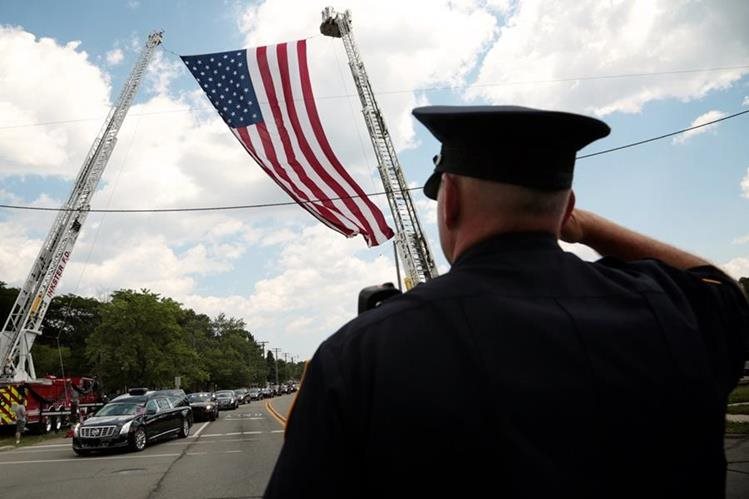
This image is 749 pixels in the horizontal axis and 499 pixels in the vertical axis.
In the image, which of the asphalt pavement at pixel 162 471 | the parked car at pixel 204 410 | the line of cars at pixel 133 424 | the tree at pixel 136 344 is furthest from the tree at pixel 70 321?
the asphalt pavement at pixel 162 471

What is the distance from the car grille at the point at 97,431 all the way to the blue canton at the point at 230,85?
316 inches

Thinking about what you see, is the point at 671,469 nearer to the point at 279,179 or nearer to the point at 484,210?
the point at 484,210

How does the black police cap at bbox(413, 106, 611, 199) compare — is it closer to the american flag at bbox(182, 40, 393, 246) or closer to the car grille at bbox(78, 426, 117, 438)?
the american flag at bbox(182, 40, 393, 246)

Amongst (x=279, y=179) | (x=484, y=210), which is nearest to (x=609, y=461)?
(x=484, y=210)

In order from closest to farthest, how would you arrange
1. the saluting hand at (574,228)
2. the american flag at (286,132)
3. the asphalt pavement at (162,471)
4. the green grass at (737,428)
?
1. the saluting hand at (574,228)
2. the asphalt pavement at (162,471)
3. the green grass at (737,428)
4. the american flag at (286,132)

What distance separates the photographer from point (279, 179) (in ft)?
38.3

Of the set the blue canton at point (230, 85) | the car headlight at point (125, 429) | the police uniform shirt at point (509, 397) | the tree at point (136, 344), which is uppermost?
the blue canton at point (230, 85)

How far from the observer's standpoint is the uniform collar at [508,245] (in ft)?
4.00

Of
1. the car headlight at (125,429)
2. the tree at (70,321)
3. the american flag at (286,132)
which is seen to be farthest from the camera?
the tree at (70,321)

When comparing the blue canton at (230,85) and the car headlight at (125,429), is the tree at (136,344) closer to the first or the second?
the car headlight at (125,429)

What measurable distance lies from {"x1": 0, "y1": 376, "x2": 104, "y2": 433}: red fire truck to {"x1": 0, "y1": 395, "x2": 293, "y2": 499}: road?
5.40 metres

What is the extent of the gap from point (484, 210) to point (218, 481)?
9142mm

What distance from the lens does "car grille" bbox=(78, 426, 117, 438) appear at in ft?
45.4

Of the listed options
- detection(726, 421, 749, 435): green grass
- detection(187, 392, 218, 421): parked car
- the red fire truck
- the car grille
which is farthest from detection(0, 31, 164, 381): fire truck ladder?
detection(726, 421, 749, 435): green grass
